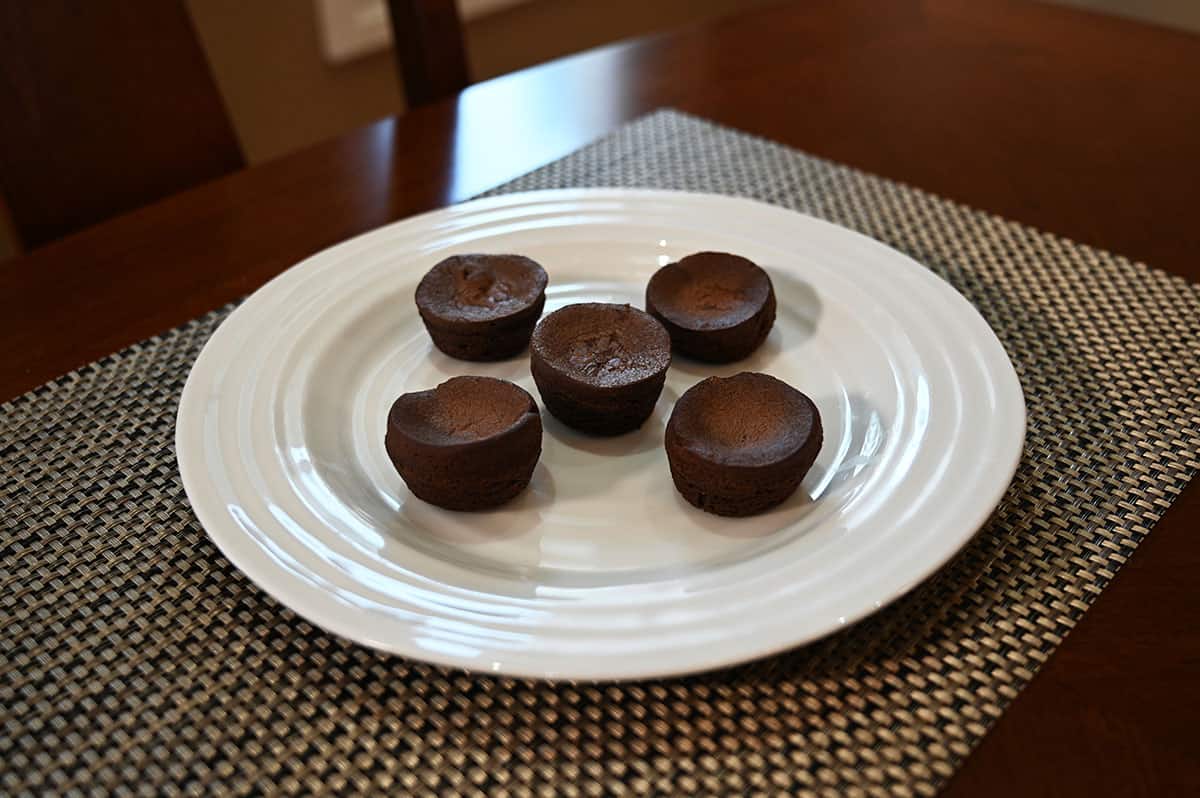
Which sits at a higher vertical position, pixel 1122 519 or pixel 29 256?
pixel 29 256

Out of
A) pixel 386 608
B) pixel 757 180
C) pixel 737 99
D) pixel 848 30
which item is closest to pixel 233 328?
pixel 386 608

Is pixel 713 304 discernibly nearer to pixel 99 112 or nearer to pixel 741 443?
pixel 741 443

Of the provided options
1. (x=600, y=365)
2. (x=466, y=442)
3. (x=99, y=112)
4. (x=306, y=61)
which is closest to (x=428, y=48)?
(x=99, y=112)

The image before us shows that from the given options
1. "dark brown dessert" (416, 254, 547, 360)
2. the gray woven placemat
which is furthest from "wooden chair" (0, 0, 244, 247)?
"dark brown dessert" (416, 254, 547, 360)

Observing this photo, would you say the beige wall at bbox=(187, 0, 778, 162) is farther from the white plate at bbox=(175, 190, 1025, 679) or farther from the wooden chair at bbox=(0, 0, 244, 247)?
the white plate at bbox=(175, 190, 1025, 679)

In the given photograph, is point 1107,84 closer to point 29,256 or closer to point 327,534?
point 327,534

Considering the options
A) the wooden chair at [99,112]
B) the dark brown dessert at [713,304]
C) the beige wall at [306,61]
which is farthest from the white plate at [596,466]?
the beige wall at [306,61]

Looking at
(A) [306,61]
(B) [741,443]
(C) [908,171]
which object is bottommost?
(A) [306,61]
